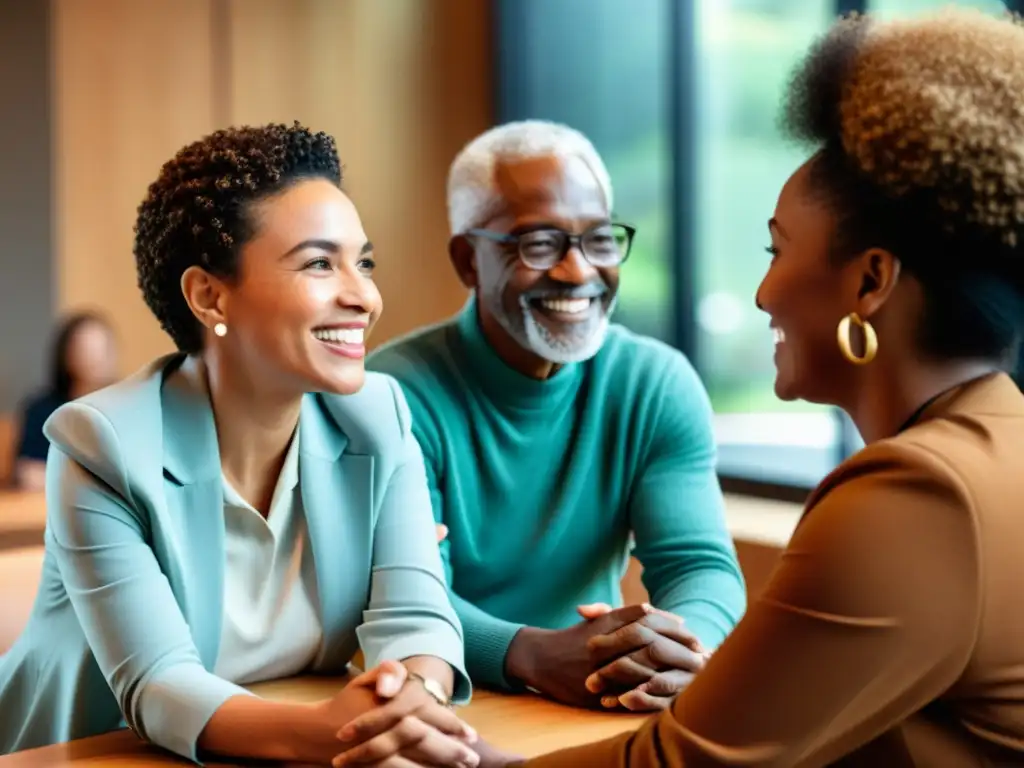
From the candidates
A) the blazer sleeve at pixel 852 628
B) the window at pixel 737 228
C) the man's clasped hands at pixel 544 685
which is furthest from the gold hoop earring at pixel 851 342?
the window at pixel 737 228

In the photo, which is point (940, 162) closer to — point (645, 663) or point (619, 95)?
point (645, 663)

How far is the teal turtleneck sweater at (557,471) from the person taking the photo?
1965 mm

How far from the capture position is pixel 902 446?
99 cm

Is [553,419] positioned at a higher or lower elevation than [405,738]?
higher

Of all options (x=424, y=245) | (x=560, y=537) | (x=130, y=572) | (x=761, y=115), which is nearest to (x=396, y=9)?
(x=424, y=245)

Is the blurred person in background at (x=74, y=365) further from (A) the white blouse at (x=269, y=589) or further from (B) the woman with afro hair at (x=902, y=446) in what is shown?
(B) the woman with afro hair at (x=902, y=446)

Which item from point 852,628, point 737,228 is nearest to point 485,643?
point 852,628

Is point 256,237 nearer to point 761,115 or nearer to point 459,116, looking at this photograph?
point 761,115

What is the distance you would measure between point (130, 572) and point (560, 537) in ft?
2.54

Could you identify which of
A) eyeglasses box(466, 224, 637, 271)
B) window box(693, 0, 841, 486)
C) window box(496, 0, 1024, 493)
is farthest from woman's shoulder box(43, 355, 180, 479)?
window box(693, 0, 841, 486)

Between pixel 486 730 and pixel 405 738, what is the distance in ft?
0.53

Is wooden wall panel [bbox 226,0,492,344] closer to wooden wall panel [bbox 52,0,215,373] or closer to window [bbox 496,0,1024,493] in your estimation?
wooden wall panel [bbox 52,0,215,373]

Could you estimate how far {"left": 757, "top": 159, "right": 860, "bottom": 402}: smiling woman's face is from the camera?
112 cm

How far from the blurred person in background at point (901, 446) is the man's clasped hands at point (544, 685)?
0.22 metres
